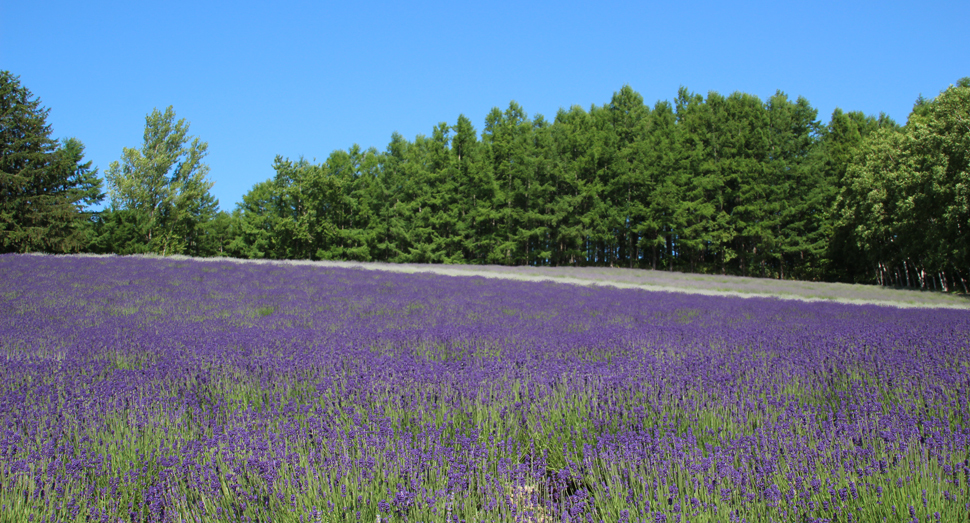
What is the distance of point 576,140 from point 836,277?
20658 mm

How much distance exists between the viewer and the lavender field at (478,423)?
93.6 inches

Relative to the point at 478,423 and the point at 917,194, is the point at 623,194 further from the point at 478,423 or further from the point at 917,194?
the point at 478,423

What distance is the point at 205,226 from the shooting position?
4938cm

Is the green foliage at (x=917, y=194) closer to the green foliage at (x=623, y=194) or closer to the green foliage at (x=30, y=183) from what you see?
the green foliage at (x=623, y=194)

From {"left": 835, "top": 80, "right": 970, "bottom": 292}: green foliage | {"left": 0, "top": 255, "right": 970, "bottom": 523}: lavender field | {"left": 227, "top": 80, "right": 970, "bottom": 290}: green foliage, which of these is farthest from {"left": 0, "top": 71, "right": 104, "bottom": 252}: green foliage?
{"left": 835, "top": 80, "right": 970, "bottom": 292}: green foliage

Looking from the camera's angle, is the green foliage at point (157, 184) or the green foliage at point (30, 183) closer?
the green foliage at point (30, 183)

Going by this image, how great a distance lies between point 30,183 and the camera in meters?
27.9

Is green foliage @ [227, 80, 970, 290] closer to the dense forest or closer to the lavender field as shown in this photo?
the dense forest

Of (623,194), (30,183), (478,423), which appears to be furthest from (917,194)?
(30,183)

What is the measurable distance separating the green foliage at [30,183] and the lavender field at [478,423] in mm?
25857

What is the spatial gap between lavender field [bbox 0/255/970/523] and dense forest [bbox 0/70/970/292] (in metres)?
27.9

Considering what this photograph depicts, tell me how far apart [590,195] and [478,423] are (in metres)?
33.9

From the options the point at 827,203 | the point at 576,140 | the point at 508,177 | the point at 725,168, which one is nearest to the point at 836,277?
the point at 827,203

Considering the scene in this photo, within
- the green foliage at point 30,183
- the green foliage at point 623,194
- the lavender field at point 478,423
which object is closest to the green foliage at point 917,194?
the green foliage at point 623,194
